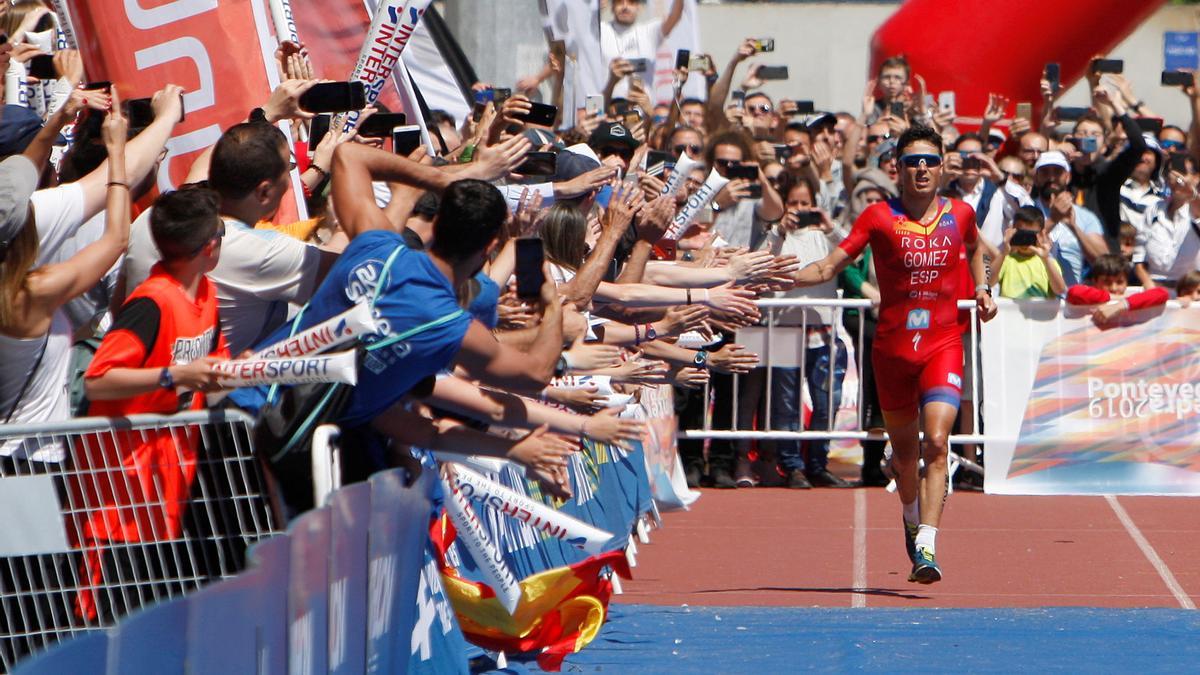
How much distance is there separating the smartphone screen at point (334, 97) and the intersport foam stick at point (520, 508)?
130cm

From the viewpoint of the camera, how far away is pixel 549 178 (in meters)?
8.97

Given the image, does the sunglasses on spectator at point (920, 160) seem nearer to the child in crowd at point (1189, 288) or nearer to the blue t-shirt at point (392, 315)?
the child in crowd at point (1189, 288)

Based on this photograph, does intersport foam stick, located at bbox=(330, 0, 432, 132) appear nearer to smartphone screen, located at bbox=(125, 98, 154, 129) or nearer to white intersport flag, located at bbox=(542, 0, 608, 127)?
smartphone screen, located at bbox=(125, 98, 154, 129)

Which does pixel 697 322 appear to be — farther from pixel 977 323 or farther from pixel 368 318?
pixel 977 323

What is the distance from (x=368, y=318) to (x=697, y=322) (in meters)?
3.34

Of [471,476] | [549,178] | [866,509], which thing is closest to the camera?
[471,476]

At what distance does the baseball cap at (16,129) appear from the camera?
6.14m

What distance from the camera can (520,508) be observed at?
21.0 ft

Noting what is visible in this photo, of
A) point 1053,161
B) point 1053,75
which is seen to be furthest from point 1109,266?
point 1053,75

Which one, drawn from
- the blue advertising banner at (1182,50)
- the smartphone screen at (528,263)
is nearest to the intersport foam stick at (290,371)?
the smartphone screen at (528,263)

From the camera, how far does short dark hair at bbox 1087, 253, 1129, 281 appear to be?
491 inches

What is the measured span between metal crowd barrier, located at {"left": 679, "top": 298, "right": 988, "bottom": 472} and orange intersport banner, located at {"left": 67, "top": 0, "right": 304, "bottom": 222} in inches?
233

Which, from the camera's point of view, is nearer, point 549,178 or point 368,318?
point 368,318

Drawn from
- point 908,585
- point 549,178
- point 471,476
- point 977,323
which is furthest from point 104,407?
point 977,323
